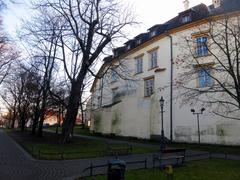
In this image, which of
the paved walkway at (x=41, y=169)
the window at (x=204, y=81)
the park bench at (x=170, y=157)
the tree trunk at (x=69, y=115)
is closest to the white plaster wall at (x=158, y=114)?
the window at (x=204, y=81)

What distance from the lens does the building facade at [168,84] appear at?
25.8 metres

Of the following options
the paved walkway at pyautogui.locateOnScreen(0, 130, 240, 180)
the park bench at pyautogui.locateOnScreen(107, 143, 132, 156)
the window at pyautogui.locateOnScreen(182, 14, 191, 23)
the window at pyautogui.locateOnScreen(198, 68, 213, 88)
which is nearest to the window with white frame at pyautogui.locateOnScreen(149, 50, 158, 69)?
the window at pyautogui.locateOnScreen(182, 14, 191, 23)

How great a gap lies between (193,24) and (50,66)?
54.5 ft

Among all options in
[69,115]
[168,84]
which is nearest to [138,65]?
[168,84]

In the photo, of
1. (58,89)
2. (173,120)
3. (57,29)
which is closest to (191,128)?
(173,120)

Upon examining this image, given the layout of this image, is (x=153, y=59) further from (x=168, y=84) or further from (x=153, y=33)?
(x=168, y=84)

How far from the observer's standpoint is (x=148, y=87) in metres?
34.5

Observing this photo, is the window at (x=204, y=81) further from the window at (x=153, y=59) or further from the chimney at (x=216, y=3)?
the chimney at (x=216, y=3)

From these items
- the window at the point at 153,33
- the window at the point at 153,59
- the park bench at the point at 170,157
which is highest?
the window at the point at 153,33

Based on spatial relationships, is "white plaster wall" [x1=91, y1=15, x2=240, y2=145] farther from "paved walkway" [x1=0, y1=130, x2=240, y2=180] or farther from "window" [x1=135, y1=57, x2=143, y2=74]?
"paved walkway" [x1=0, y1=130, x2=240, y2=180]

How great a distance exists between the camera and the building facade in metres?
25.8

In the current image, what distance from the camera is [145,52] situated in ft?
118

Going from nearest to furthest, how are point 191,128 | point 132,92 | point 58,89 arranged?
point 191,128 → point 132,92 → point 58,89

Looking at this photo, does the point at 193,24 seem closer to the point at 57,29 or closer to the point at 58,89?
the point at 57,29
